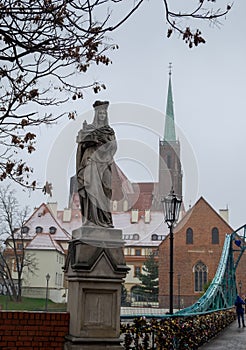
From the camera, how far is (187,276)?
5138 centimetres

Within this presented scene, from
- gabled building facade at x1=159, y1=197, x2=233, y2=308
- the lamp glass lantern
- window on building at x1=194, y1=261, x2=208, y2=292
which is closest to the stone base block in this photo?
the lamp glass lantern

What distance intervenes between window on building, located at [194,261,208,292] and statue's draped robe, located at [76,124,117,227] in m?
45.7

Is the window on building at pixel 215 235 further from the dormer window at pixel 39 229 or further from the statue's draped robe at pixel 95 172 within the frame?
the statue's draped robe at pixel 95 172

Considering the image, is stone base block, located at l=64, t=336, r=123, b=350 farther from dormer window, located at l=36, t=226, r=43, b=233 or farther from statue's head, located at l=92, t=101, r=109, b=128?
dormer window, located at l=36, t=226, r=43, b=233

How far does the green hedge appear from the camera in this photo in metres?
7.24

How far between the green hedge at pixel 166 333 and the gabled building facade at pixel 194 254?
3967 centimetres

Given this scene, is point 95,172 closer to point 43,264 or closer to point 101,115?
point 101,115

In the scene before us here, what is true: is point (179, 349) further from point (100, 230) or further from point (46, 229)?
point (46, 229)

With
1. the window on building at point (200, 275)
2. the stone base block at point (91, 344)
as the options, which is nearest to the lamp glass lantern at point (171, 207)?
the stone base block at point (91, 344)

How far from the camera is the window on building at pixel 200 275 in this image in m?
50.6

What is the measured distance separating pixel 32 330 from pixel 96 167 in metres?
2.39

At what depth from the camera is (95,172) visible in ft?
22.7

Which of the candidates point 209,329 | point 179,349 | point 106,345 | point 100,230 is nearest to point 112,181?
point 100,230

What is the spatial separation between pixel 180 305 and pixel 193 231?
814cm
